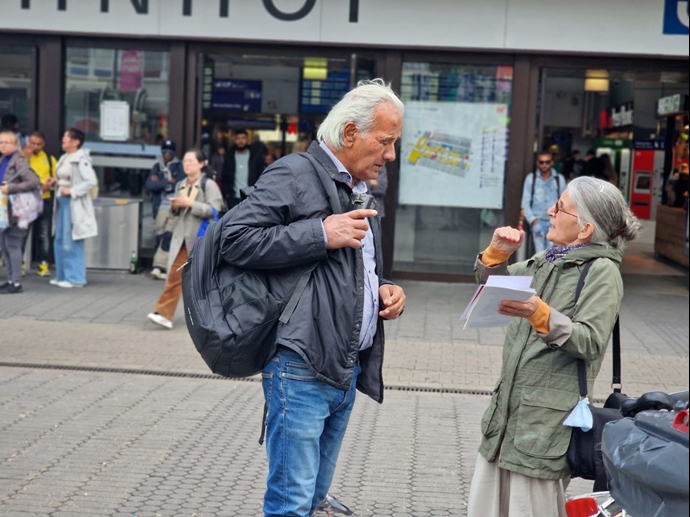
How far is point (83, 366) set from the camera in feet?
26.8

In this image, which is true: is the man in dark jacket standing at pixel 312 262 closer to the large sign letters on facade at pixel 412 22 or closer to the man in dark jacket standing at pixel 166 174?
the large sign letters on facade at pixel 412 22

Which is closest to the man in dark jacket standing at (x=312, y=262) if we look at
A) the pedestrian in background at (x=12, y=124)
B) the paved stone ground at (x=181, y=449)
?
the paved stone ground at (x=181, y=449)

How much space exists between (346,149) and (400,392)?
445cm

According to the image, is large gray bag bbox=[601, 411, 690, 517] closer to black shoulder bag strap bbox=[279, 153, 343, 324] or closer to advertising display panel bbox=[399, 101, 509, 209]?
black shoulder bag strap bbox=[279, 153, 343, 324]

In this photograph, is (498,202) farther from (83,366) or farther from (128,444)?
(128,444)

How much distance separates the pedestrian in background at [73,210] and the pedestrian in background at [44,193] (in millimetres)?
547

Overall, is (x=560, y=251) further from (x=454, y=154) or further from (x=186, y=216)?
(x=454, y=154)

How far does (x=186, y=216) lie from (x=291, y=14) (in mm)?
4172

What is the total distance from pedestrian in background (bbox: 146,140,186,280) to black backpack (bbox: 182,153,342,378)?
9092mm

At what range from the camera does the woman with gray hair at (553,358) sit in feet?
11.8

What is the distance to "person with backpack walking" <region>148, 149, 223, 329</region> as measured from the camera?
9078mm

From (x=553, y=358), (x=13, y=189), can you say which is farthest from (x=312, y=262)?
(x=13, y=189)

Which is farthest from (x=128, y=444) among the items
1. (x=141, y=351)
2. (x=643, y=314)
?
(x=643, y=314)

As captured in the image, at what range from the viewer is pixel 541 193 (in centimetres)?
1235
